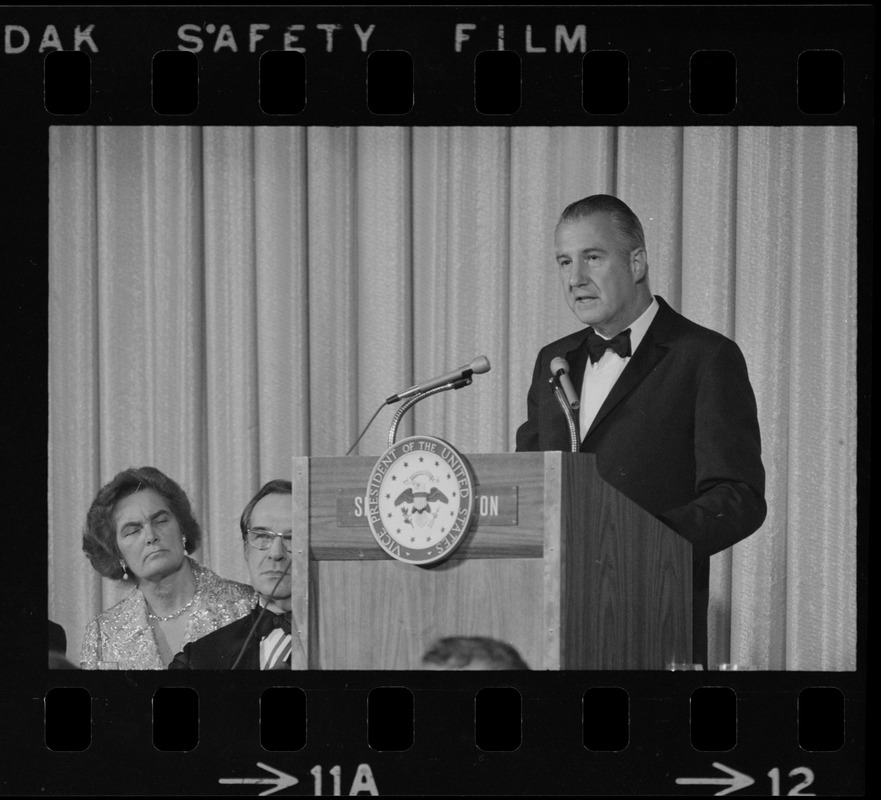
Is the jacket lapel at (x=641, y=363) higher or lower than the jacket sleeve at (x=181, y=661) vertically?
higher

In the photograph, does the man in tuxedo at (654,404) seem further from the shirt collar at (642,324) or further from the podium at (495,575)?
the podium at (495,575)

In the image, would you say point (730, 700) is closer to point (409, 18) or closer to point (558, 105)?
point (558, 105)

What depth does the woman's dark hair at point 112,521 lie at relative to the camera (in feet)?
19.2

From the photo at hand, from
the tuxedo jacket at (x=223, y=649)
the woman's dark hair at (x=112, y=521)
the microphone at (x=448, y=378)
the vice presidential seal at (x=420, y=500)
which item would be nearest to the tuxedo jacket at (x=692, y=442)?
the microphone at (x=448, y=378)

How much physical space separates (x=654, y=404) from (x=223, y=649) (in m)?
1.45

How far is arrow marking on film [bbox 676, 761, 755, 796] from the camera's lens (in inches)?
213

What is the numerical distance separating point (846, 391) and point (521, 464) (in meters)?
1.30

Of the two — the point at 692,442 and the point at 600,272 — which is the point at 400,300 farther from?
the point at 692,442

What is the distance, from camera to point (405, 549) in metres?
4.82

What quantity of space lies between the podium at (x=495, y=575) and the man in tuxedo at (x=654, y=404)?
548 millimetres

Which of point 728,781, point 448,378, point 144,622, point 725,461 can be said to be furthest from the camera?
point 144,622

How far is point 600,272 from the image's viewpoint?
5723mm

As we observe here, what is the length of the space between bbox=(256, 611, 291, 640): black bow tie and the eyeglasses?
8.2 inches

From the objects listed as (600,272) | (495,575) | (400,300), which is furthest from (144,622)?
(600,272)
